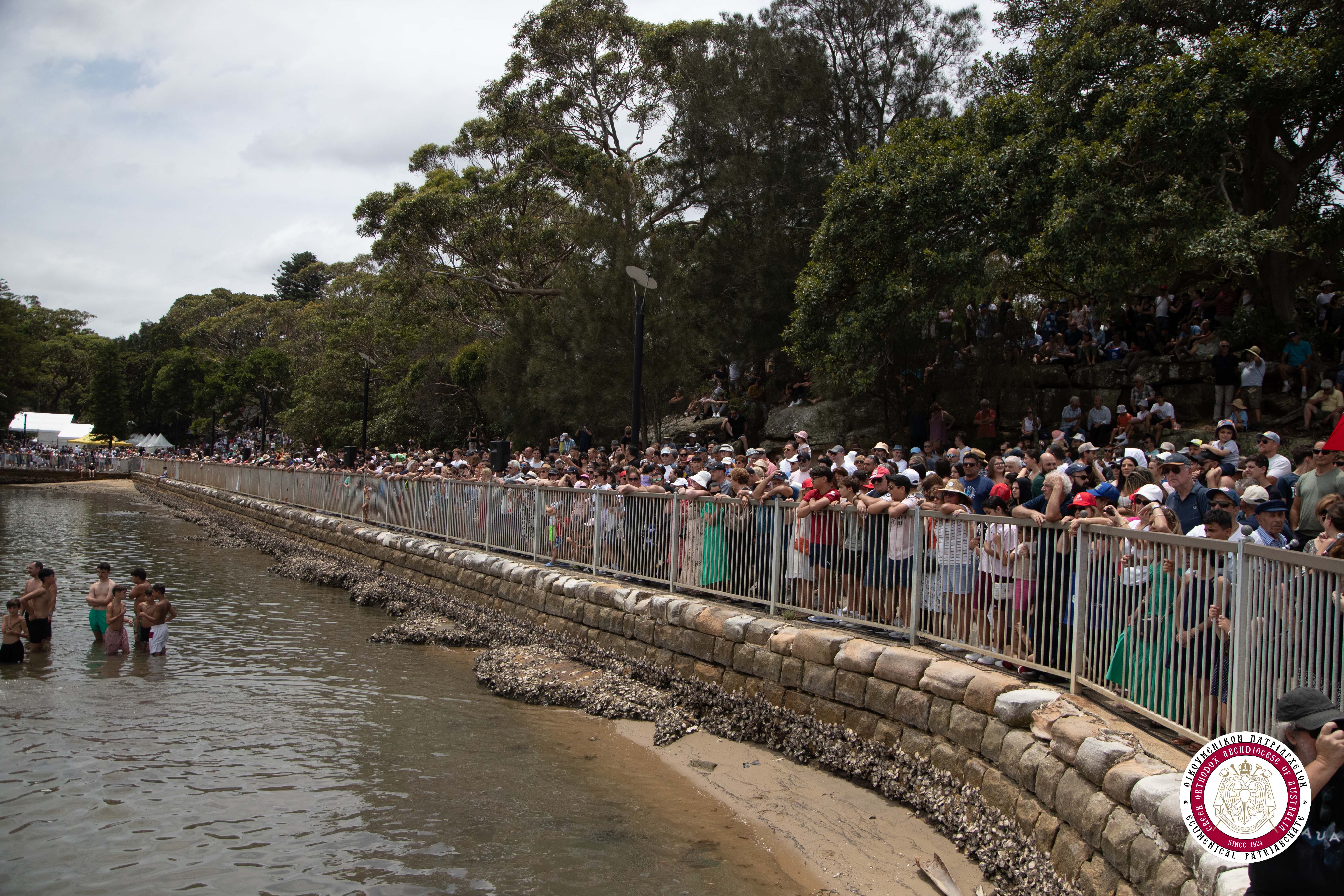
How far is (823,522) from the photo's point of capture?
7.46 metres

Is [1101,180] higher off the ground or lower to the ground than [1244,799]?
higher

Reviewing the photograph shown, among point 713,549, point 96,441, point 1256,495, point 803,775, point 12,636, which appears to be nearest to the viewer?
point 1256,495

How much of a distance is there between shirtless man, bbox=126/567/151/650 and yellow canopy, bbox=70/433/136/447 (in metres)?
57.9

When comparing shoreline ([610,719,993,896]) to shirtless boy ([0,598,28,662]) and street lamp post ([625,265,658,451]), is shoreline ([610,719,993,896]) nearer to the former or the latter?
street lamp post ([625,265,658,451])

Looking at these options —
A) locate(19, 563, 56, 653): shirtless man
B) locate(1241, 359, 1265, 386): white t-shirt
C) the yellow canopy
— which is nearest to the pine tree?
the yellow canopy

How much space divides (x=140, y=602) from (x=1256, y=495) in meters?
11.6

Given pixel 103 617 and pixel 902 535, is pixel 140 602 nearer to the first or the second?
pixel 103 617

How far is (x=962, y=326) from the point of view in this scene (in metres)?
16.9

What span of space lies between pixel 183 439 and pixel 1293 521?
7736 centimetres

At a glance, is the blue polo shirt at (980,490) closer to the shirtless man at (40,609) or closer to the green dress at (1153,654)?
the green dress at (1153,654)

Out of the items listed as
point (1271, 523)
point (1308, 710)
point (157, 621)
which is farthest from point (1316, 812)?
point (157, 621)

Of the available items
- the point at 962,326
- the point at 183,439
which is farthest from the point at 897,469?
the point at 183,439

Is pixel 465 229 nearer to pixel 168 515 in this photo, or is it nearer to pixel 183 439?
pixel 168 515

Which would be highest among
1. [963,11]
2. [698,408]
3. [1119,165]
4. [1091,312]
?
[963,11]
